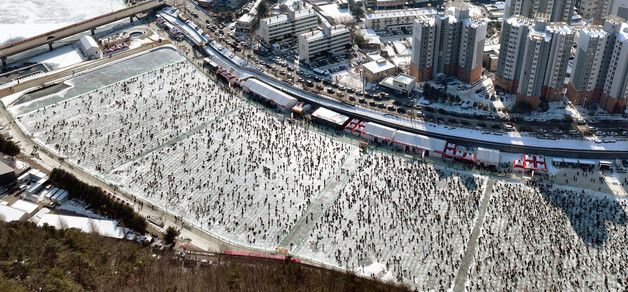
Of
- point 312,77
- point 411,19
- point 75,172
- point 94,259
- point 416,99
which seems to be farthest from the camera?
point 411,19

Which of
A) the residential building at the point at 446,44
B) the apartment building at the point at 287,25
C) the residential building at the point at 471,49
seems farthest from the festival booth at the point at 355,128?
the apartment building at the point at 287,25

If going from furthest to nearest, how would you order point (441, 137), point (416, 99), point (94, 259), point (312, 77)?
point (312, 77) < point (416, 99) < point (441, 137) < point (94, 259)

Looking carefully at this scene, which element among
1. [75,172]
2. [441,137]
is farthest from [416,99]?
[75,172]

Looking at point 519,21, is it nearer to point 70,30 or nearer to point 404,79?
point 404,79

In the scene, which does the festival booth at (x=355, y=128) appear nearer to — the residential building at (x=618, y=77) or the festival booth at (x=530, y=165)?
the festival booth at (x=530, y=165)

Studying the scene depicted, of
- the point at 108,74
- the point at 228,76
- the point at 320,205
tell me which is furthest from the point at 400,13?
the point at 320,205

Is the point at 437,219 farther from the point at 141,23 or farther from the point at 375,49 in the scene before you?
the point at 141,23

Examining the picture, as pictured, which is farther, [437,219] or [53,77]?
[53,77]
